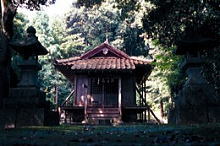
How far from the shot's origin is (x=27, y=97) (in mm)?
10719

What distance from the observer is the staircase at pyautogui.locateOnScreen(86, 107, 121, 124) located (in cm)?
2173

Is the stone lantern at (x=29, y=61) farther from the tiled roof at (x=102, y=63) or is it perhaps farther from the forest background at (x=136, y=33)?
the tiled roof at (x=102, y=63)

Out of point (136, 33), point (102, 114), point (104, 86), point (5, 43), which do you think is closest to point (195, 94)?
point (5, 43)

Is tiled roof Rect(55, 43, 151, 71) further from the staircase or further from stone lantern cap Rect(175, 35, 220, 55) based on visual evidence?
stone lantern cap Rect(175, 35, 220, 55)

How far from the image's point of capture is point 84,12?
56.1 meters

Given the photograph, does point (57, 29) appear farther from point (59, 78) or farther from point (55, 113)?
point (55, 113)

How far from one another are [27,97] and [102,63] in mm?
12520

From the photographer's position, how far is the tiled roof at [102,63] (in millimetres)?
21641

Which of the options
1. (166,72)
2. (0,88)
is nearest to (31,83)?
(0,88)

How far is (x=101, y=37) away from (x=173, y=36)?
1575 inches

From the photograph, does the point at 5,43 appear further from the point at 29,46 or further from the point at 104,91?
the point at 104,91

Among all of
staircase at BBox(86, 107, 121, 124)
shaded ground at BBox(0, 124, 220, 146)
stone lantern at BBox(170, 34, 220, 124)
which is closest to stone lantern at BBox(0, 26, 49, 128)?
shaded ground at BBox(0, 124, 220, 146)

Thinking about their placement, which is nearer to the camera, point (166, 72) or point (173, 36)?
point (173, 36)

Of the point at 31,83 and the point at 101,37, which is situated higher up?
the point at 101,37
